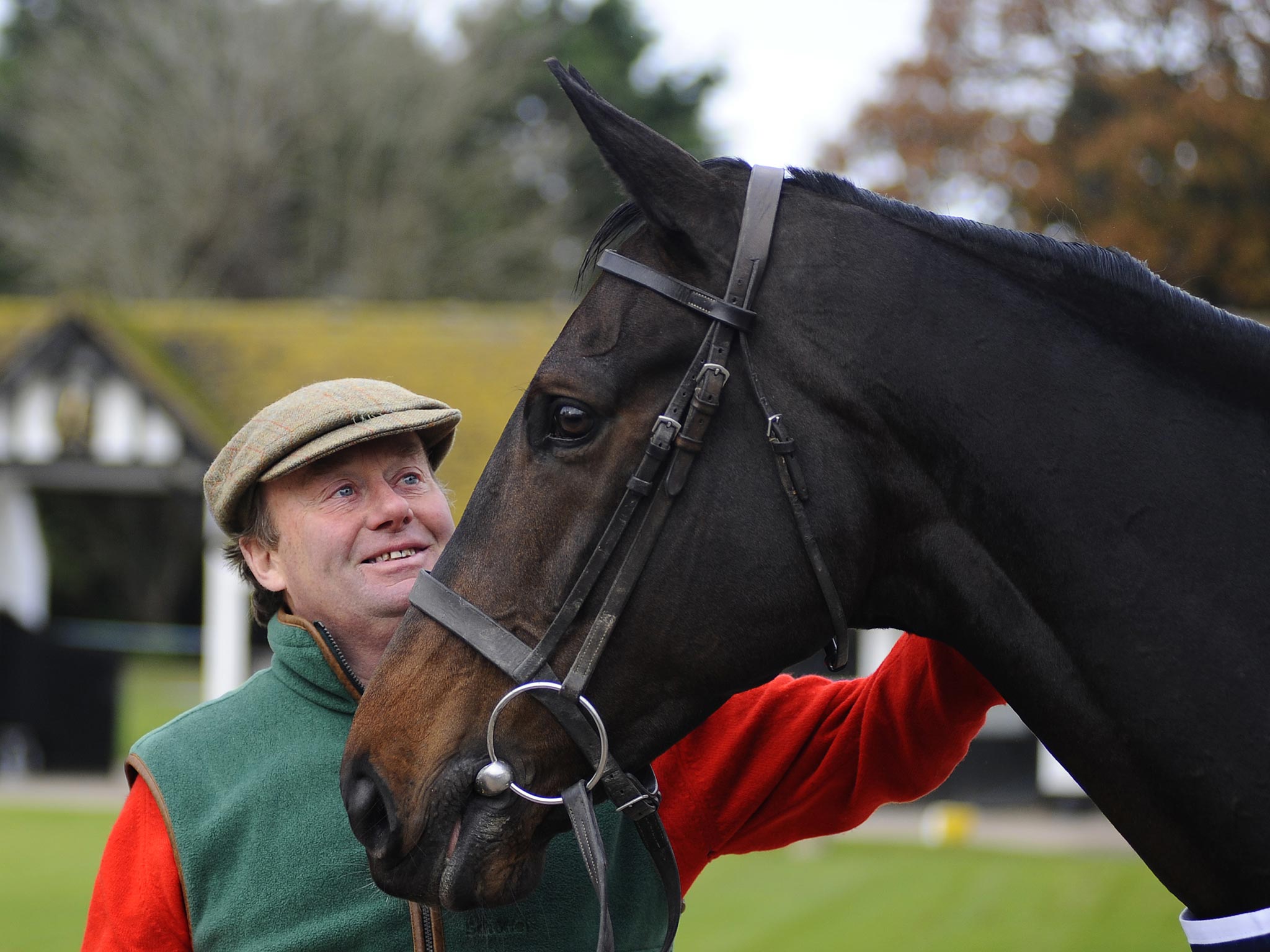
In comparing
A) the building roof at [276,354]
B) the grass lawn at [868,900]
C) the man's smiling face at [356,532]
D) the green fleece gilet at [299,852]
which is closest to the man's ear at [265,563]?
the man's smiling face at [356,532]

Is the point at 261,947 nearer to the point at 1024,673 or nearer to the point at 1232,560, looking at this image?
the point at 1024,673

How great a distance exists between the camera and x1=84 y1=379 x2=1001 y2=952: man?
2.05m

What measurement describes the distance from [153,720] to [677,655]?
44.1ft

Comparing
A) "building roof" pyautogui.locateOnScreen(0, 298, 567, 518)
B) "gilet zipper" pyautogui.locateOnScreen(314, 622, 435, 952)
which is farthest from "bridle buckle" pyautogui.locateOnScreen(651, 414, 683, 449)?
"building roof" pyautogui.locateOnScreen(0, 298, 567, 518)

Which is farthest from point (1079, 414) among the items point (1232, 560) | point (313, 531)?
point (313, 531)

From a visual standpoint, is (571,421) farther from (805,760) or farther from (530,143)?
(530,143)

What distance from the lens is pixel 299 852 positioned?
6.81ft

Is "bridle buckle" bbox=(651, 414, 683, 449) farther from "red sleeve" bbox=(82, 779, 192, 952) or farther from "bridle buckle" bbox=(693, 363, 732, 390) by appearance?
"red sleeve" bbox=(82, 779, 192, 952)

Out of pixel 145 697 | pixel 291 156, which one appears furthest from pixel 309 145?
pixel 145 697

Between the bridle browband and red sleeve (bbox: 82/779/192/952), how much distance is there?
0.71 meters

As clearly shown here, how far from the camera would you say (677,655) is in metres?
1.77

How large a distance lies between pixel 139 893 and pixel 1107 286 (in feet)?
5.97

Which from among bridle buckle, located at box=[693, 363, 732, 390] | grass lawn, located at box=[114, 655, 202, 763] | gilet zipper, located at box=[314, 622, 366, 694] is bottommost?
grass lawn, located at box=[114, 655, 202, 763]

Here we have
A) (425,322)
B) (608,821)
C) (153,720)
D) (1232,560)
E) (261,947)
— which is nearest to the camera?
(1232,560)
